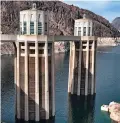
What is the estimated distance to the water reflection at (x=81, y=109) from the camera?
71.2 metres

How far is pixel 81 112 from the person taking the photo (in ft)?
250

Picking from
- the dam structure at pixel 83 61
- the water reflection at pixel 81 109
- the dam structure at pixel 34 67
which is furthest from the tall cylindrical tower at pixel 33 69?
the dam structure at pixel 83 61

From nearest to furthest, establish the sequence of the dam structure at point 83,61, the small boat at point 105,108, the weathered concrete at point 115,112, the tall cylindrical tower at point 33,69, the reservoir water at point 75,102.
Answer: the tall cylindrical tower at point 33,69 → the weathered concrete at point 115,112 → the reservoir water at point 75,102 → the small boat at point 105,108 → the dam structure at point 83,61

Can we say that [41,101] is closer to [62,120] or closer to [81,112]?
[62,120]

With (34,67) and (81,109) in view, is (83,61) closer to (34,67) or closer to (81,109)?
(81,109)

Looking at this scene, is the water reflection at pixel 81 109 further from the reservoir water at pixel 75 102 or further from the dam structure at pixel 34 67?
the dam structure at pixel 34 67

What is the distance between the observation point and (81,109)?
78812 millimetres

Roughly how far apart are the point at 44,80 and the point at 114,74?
78.2 m

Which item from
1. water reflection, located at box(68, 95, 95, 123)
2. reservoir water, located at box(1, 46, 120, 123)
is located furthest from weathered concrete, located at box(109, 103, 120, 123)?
water reflection, located at box(68, 95, 95, 123)

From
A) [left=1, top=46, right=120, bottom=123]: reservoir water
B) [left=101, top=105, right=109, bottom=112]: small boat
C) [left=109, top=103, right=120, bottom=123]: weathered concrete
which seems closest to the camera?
[left=109, top=103, right=120, bottom=123]: weathered concrete

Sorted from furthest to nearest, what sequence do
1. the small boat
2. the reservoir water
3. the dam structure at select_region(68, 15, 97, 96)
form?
the dam structure at select_region(68, 15, 97, 96) < the small boat < the reservoir water

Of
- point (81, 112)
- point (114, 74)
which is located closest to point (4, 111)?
point (81, 112)

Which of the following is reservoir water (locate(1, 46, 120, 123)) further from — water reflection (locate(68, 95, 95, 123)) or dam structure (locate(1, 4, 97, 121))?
dam structure (locate(1, 4, 97, 121))

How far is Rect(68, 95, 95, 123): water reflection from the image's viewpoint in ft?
234
